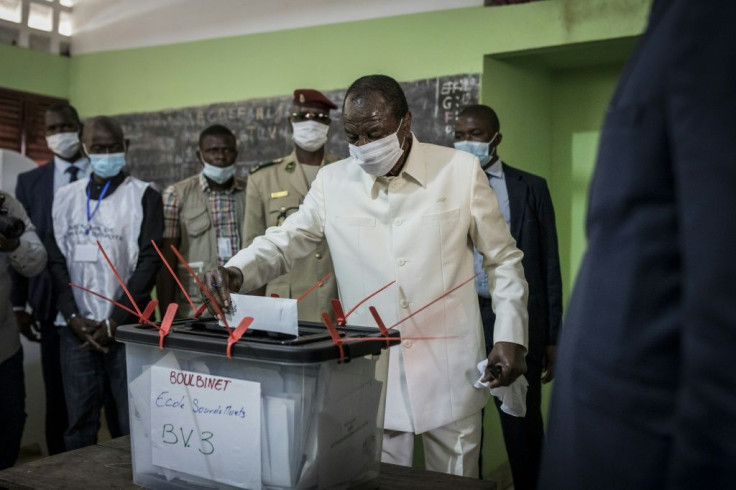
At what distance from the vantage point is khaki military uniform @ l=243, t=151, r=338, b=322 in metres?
3.11

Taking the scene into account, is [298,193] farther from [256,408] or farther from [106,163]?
[256,408]

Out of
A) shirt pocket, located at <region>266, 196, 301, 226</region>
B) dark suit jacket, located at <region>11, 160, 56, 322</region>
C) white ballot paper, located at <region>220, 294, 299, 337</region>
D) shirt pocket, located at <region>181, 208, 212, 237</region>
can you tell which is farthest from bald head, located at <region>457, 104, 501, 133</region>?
white ballot paper, located at <region>220, 294, 299, 337</region>

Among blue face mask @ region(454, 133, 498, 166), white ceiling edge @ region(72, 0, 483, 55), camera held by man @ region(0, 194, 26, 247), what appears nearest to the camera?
camera held by man @ region(0, 194, 26, 247)

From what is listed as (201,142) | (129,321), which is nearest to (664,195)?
(129,321)

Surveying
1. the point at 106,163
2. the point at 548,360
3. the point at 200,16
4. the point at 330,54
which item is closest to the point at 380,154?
the point at 548,360

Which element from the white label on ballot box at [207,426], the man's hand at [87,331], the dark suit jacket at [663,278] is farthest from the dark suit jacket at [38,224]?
the dark suit jacket at [663,278]

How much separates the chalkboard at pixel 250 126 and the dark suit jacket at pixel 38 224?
1184mm

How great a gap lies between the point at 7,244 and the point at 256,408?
2.00 meters

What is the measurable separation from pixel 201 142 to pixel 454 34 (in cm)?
140

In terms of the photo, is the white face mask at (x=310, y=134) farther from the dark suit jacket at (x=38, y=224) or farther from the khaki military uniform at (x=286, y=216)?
the dark suit jacket at (x=38, y=224)

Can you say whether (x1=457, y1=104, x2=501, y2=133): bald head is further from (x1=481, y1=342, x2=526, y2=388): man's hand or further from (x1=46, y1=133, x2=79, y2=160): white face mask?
(x1=46, y1=133, x2=79, y2=160): white face mask

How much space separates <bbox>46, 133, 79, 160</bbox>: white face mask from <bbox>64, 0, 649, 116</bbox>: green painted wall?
1.17 m

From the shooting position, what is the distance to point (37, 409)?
427cm

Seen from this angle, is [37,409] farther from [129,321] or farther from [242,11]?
[242,11]
